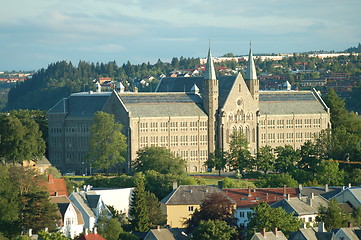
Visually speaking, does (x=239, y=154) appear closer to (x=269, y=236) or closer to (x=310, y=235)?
(x=310, y=235)

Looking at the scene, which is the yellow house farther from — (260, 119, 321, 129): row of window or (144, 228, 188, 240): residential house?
(260, 119, 321, 129): row of window

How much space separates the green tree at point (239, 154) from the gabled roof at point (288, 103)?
10.4 meters

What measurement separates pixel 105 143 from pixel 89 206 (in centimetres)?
4424

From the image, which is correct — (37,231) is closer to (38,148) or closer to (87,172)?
(38,148)

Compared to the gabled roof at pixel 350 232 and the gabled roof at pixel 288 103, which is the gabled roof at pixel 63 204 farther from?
the gabled roof at pixel 288 103

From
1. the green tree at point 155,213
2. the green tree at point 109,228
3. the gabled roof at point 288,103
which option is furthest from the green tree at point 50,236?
the gabled roof at point 288,103

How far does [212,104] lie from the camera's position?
185 metres

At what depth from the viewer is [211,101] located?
185m

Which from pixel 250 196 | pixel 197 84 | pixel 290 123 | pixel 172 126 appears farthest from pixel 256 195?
pixel 290 123

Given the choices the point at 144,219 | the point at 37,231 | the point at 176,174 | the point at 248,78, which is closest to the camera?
the point at 37,231

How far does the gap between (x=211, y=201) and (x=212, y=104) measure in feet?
200

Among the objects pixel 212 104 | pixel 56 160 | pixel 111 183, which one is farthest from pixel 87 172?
pixel 111 183

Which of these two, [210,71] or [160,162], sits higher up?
[210,71]

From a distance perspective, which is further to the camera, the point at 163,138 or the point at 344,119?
the point at 344,119
